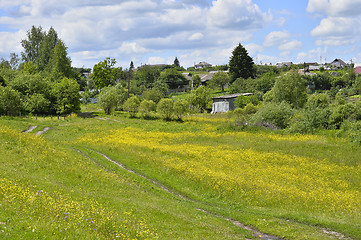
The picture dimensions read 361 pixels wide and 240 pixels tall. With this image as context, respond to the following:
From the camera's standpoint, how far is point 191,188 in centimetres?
2603

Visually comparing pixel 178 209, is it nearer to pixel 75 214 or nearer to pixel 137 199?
pixel 137 199

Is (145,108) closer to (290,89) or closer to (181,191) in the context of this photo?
(290,89)

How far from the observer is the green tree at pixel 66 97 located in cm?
7591

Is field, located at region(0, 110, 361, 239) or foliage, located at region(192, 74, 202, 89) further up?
foliage, located at region(192, 74, 202, 89)

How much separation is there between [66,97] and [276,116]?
158ft

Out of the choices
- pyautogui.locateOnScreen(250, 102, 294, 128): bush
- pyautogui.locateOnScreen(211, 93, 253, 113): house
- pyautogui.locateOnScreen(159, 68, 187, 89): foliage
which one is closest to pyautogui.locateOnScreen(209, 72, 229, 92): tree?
pyautogui.locateOnScreen(159, 68, 187, 89): foliage

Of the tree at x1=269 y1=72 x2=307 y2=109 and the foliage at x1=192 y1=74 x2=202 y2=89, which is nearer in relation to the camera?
the tree at x1=269 y1=72 x2=307 y2=109

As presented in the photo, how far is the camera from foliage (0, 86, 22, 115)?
2470 inches

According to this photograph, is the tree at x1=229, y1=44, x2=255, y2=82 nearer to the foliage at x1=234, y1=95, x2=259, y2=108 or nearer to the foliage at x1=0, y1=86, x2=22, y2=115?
the foliage at x1=234, y1=95, x2=259, y2=108

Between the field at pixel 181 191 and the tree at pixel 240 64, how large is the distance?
96.8m

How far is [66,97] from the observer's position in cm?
7650

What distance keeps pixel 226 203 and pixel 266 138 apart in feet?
95.4

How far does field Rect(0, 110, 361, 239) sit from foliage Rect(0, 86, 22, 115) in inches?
1103

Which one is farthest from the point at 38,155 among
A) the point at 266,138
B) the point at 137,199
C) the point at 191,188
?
the point at 266,138
